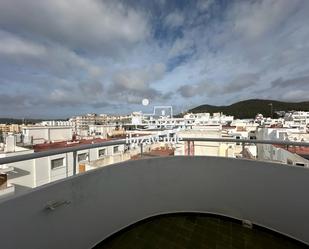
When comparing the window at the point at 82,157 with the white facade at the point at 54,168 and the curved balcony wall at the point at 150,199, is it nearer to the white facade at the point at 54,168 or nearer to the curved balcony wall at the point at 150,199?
the white facade at the point at 54,168

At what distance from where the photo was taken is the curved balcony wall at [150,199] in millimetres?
1472

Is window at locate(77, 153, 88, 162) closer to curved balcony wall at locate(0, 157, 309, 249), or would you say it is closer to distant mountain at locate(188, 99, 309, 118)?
curved balcony wall at locate(0, 157, 309, 249)

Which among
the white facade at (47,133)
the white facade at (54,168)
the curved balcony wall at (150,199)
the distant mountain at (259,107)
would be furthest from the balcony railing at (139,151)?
the distant mountain at (259,107)

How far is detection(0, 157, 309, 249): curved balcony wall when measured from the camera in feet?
A: 4.83

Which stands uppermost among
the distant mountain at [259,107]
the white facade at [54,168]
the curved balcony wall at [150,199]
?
the distant mountain at [259,107]

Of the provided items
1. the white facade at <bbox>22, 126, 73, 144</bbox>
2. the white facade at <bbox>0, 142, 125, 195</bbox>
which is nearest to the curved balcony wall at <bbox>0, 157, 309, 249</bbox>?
the white facade at <bbox>0, 142, 125, 195</bbox>

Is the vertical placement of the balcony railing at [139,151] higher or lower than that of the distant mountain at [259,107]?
lower

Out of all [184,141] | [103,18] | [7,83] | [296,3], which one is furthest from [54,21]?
[7,83]

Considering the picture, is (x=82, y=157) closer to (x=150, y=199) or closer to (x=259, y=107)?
(x=150, y=199)

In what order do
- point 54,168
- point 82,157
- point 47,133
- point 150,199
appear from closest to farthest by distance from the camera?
point 54,168 < point 82,157 < point 150,199 < point 47,133

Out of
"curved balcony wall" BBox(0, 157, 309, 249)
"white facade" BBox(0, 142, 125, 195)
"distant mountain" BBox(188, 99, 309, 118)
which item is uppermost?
"distant mountain" BBox(188, 99, 309, 118)

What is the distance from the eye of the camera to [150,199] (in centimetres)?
273

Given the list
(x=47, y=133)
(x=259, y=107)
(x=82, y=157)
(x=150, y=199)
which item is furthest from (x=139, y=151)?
(x=259, y=107)

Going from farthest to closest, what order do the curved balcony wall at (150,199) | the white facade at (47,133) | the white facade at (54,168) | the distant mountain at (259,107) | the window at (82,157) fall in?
the distant mountain at (259,107)
the white facade at (47,133)
the window at (82,157)
the white facade at (54,168)
the curved balcony wall at (150,199)
